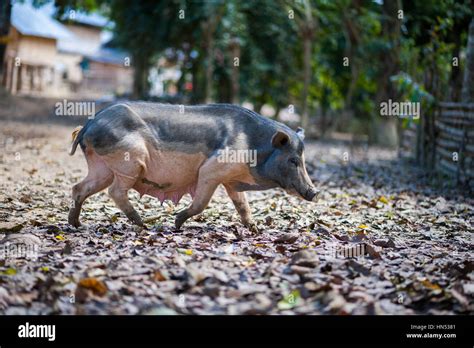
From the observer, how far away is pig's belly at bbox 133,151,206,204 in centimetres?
722

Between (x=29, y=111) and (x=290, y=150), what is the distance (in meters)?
21.0

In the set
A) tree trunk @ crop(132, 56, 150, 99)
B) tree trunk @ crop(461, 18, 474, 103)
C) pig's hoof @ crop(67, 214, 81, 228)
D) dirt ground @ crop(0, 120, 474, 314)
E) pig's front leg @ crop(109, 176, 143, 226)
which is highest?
tree trunk @ crop(132, 56, 150, 99)

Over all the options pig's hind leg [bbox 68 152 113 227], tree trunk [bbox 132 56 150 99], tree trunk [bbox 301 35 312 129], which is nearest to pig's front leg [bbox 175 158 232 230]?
pig's hind leg [bbox 68 152 113 227]

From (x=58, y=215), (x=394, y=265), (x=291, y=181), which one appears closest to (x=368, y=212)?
(x=291, y=181)

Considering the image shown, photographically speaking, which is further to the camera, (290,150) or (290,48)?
(290,48)

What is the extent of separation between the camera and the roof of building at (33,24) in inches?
1403

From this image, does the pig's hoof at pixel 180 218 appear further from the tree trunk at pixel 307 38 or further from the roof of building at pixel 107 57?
the roof of building at pixel 107 57

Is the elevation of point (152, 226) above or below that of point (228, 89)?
below

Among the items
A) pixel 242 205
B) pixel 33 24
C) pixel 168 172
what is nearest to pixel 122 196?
pixel 168 172

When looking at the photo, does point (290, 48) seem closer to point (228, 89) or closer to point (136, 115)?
point (228, 89)

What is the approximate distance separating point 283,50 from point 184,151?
2244 cm

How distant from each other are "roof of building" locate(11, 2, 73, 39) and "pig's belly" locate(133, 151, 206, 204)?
100 ft

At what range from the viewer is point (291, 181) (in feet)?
23.8

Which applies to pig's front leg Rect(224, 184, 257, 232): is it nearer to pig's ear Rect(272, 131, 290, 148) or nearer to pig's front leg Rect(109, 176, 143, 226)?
pig's ear Rect(272, 131, 290, 148)
